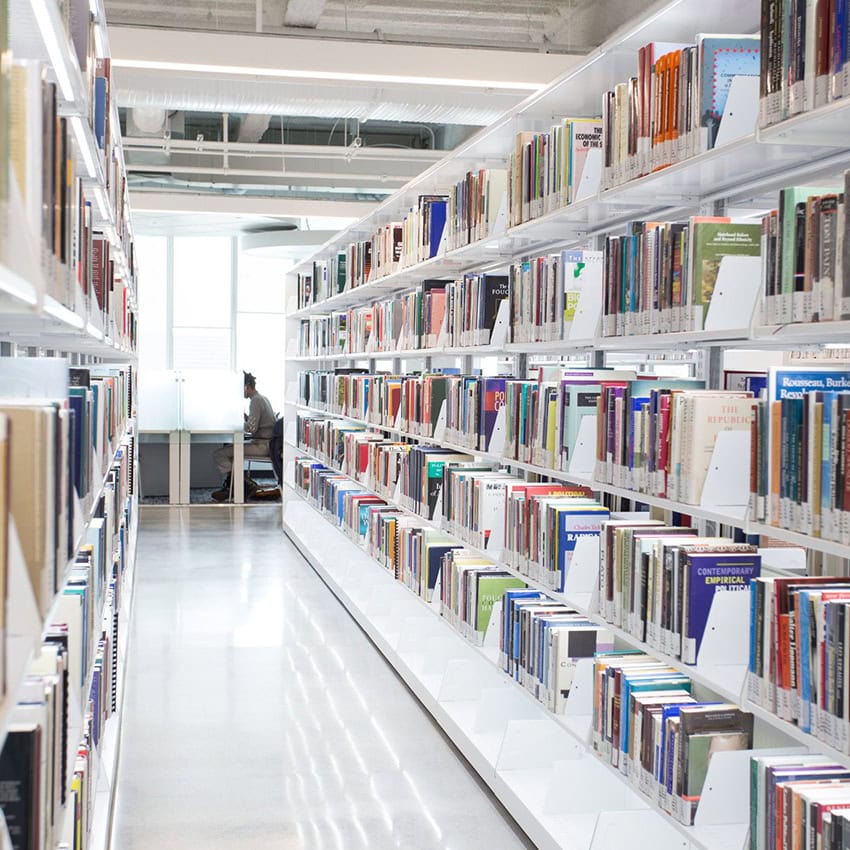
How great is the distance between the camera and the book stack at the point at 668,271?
2695 mm

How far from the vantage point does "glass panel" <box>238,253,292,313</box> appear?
14.8 metres

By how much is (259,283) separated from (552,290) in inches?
456

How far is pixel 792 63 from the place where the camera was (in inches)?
87.3

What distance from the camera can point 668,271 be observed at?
2854 mm

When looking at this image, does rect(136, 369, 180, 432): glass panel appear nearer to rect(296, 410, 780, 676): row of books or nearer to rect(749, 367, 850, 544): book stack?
rect(296, 410, 780, 676): row of books

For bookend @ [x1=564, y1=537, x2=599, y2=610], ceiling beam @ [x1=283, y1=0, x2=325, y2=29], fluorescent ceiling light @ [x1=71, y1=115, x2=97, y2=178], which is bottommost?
bookend @ [x1=564, y1=537, x2=599, y2=610]

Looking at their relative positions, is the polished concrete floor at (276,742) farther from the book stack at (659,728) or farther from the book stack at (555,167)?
the book stack at (555,167)

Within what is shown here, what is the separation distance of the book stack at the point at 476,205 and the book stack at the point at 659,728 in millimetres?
1963

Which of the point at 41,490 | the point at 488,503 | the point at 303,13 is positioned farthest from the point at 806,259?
the point at 303,13

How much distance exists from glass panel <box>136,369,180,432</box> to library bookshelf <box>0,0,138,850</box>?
26.2ft

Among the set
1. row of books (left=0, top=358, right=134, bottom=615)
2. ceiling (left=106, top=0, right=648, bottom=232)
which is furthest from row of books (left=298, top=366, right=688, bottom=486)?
row of books (left=0, top=358, right=134, bottom=615)

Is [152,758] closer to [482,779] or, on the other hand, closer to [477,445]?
[482,779]

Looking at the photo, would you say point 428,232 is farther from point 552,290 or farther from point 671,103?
point 671,103

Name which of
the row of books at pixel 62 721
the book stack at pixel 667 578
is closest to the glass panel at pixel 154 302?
the row of books at pixel 62 721
